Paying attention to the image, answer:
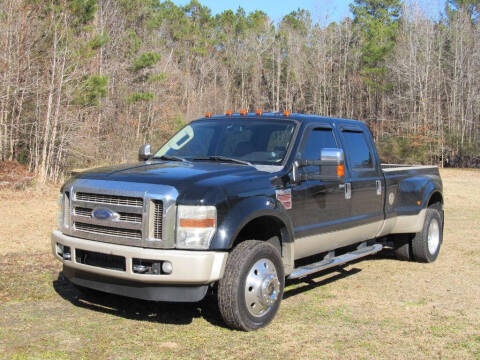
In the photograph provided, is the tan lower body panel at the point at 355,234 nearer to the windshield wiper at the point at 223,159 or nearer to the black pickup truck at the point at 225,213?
the black pickup truck at the point at 225,213

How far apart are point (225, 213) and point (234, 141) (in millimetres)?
1595

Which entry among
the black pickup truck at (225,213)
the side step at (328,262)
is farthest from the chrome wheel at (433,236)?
the black pickup truck at (225,213)

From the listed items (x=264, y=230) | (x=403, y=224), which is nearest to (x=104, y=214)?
(x=264, y=230)

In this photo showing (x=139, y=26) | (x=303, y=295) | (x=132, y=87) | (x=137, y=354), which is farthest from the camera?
(x=139, y=26)

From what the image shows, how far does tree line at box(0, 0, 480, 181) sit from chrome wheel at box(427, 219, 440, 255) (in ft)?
48.0

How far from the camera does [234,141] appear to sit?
602 cm

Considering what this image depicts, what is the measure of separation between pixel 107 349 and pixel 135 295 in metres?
0.48

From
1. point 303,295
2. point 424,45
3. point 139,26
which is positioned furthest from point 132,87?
point 303,295

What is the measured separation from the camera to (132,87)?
111 ft

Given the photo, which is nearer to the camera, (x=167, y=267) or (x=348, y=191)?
(x=167, y=267)

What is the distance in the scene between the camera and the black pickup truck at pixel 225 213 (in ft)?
14.7

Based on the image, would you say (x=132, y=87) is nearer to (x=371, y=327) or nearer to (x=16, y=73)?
(x=16, y=73)

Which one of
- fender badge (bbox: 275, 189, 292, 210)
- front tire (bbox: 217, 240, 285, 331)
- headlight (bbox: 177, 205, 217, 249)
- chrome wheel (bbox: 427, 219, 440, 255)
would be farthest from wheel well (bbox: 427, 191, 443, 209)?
headlight (bbox: 177, 205, 217, 249)

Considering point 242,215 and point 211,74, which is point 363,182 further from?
point 211,74
